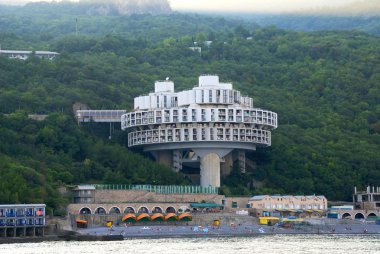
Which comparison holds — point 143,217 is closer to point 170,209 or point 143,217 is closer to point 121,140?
point 170,209

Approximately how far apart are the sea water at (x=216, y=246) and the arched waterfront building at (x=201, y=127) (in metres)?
32.3

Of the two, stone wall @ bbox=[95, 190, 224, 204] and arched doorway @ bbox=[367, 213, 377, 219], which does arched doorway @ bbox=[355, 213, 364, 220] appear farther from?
stone wall @ bbox=[95, 190, 224, 204]

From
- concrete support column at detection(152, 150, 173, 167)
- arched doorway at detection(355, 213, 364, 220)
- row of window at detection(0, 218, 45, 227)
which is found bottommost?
row of window at detection(0, 218, 45, 227)

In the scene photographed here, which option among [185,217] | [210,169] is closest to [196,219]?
[185,217]

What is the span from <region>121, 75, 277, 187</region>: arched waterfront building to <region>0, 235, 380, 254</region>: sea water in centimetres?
3226

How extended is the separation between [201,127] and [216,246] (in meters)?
45.8

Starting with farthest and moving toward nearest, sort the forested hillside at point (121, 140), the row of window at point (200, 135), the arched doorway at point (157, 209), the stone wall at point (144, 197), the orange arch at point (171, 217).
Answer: the row of window at point (200, 135) → the forested hillside at point (121, 140) → the arched doorway at point (157, 209) → the stone wall at point (144, 197) → the orange arch at point (171, 217)

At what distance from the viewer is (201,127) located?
514 ft

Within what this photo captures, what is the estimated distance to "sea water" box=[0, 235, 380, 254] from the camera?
107 meters

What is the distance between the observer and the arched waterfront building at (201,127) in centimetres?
15662

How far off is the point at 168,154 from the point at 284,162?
1741 centimetres

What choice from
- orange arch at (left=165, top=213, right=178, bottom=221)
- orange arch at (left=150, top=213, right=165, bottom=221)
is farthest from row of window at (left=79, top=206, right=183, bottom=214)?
orange arch at (left=165, top=213, right=178, bottom=221)

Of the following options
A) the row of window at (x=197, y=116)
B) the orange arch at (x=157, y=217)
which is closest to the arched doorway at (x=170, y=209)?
the orange arch at (x=157, y=217)

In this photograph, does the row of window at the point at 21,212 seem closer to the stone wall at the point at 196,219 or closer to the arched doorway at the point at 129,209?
the stone wall at the point at 196,219
